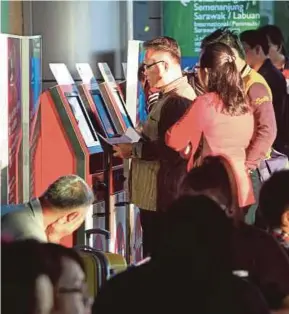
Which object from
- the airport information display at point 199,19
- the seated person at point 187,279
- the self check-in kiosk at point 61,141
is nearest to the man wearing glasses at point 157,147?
the self check-in kiosk at point 61,141

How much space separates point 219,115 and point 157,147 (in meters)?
0.37

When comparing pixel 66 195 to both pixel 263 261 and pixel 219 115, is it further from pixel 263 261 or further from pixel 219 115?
pixel 219 115

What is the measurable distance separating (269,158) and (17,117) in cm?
162

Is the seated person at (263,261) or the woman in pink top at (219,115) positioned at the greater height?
the woman in pink top at (219,115)

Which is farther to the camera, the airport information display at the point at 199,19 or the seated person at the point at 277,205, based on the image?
the airport information display at the point at 199,19

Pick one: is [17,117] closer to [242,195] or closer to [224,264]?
[242,195]

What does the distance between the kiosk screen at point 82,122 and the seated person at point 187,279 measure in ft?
8.84

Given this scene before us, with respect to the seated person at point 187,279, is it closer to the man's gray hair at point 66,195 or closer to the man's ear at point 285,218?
the man's ear at point 285,218

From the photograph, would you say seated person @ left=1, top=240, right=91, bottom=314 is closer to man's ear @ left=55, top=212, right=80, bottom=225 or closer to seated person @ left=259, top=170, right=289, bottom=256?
man's ear @ left=55, top=212, right=80, bottom=225

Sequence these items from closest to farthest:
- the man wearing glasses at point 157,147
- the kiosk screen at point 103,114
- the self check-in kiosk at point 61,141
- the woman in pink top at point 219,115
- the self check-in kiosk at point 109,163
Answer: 1. the woman in pink top at point 219,115
2. the man wearing glasses at point 157,147
3. the self check-in kiosk at point 61,141
4. the self check-in kiosk at point 109,163
5. the kiosk screen at point 103,114

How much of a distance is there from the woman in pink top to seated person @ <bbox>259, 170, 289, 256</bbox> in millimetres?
1135

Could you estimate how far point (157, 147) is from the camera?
555cm

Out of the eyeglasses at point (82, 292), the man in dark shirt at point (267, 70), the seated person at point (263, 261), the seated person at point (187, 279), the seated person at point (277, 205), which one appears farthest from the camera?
the man in dark shirt at point (267, 70)

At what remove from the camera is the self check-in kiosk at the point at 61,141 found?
572 cm
